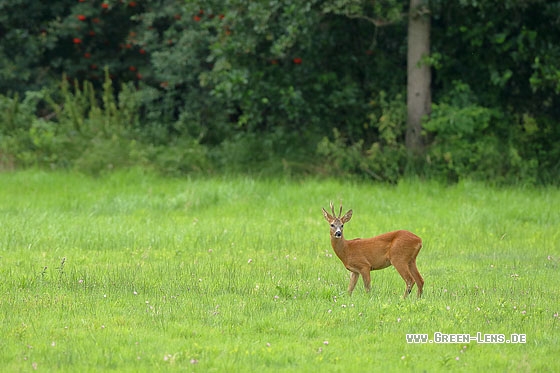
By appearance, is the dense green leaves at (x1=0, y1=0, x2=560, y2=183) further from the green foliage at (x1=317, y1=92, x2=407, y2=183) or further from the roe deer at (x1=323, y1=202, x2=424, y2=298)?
the roe deer at (x1=323, y1=202, x2=424, y2=298)

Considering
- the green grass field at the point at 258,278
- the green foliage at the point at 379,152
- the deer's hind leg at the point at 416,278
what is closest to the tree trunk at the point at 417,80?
the green foliage at the point at 379,152

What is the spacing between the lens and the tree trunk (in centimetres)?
1900

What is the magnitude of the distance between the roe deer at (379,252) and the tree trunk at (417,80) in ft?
32.3

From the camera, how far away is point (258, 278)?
1045 cm

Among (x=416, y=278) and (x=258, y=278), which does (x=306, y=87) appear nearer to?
(x=258, y=278)

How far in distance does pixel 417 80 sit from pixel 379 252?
10.3 m

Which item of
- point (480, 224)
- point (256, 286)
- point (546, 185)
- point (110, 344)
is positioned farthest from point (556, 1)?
point (110, 344)

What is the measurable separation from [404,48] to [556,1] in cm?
326

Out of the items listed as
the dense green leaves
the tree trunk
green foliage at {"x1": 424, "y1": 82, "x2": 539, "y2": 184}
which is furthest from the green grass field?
the tree trunk

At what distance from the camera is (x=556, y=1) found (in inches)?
743

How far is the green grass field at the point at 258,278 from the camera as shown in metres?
7.25

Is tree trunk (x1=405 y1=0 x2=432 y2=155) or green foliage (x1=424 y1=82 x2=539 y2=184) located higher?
tree trunk (x1=405 y1=0 x2=432 y2=155)

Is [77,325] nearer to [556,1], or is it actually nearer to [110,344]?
[110,344]

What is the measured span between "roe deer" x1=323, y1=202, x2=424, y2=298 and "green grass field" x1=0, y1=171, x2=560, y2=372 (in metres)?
0.27
